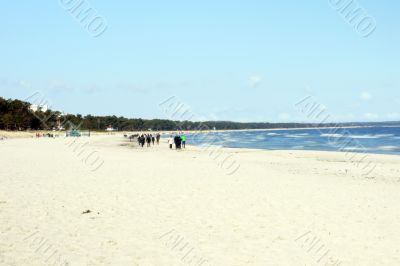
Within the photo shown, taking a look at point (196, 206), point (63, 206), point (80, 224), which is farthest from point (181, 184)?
point (80, 224)

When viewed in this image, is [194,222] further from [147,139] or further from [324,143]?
[324,143]

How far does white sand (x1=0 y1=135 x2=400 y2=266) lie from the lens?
802 cm

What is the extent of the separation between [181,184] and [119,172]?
206 inches

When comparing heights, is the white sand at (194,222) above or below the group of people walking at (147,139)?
below

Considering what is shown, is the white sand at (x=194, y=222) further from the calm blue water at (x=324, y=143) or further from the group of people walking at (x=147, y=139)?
the calm blue water at (x=324, y=143)

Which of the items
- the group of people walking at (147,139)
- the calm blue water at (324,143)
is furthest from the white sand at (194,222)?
the calm blue water at (324,143)

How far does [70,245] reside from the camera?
8.44m

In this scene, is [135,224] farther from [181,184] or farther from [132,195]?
[181,184]

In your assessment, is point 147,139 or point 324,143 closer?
point 147,139

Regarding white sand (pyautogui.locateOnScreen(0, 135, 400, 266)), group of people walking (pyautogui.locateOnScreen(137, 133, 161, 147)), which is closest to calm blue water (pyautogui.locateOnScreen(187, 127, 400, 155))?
group of people walking (pyautogui.locateOnScreen(137, 133, 161, 147))

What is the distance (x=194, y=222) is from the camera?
10.5 m

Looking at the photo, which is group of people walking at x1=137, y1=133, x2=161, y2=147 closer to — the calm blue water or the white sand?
the calm blue water

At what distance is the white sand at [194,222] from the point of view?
8016 millimetres

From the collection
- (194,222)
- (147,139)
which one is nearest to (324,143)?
(147,139)
